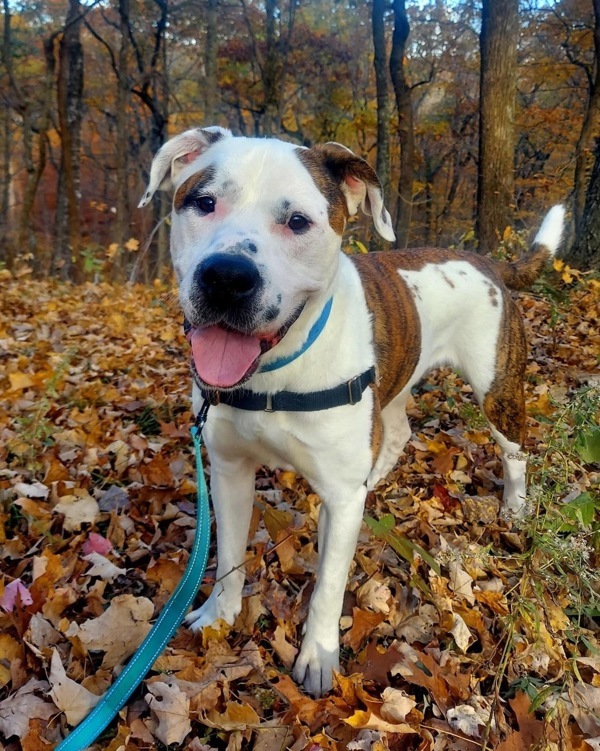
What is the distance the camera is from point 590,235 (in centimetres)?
866

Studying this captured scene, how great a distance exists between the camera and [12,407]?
478 centimetres

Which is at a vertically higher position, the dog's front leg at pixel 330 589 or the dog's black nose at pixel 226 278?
the dog's black nose at pixel 226 278

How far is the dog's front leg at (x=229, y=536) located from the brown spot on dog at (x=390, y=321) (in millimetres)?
803

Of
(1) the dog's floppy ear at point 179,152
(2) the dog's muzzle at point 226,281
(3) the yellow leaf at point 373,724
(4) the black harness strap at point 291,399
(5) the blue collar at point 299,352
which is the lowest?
(3) the yellow leaf at point 373,724

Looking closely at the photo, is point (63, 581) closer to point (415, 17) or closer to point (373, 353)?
point (373, 353)

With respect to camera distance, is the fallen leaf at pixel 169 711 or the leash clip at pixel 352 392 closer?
the fallen leaf at pixel 169 711

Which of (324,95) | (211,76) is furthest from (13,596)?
(324,95)

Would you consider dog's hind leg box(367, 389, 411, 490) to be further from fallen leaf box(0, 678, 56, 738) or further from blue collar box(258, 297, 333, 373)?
fallen leaf box(0, 678, 56, 738)

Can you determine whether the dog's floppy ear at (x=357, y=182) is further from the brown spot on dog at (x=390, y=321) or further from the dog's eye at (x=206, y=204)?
the dog's eye at (x=206, y=204)

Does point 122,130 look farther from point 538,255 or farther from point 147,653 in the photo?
point 147,653

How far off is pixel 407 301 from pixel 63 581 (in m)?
2.34

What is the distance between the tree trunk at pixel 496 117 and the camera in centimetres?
870

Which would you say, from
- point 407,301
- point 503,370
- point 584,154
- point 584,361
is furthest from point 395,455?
point 584,154

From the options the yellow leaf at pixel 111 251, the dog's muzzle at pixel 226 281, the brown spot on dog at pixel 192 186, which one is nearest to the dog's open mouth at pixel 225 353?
the dog's muzzle at pixel 226 281
